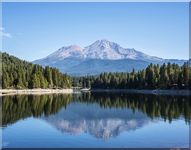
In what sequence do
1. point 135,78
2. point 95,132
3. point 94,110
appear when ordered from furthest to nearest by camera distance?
point 135,78 < point 94,110 < point 95,132

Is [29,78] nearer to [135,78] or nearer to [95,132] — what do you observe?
[135,78]

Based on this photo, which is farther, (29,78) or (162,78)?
(29,78)

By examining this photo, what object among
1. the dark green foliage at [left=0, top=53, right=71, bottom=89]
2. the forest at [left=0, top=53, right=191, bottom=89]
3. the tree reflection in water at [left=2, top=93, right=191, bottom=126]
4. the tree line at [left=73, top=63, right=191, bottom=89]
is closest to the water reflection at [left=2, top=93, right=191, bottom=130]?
the tree reflection in water at [left=2, top=93, right=191, bottom=126]

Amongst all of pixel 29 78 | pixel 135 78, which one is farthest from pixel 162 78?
pixel 29 78

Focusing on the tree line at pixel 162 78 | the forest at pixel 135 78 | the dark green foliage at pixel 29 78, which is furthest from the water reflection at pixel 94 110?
the dark green foliage at pixel 29 78

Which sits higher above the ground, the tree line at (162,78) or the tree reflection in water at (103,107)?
the tree line at (162,78)

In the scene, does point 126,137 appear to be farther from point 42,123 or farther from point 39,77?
point 39,77

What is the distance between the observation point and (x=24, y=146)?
31.3m

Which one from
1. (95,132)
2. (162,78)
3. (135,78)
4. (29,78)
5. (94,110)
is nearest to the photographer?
(95,132)

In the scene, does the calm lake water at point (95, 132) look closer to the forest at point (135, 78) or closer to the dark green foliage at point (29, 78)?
the forest at point (135, 78)

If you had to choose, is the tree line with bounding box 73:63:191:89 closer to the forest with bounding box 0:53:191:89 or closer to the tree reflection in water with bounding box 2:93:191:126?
the forest with bounding box 0:53:191:89

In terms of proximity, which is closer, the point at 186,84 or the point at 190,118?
the point at 190,118

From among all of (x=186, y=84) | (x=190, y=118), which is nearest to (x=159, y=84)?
(x=186, y=84)

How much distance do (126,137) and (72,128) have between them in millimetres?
8571
